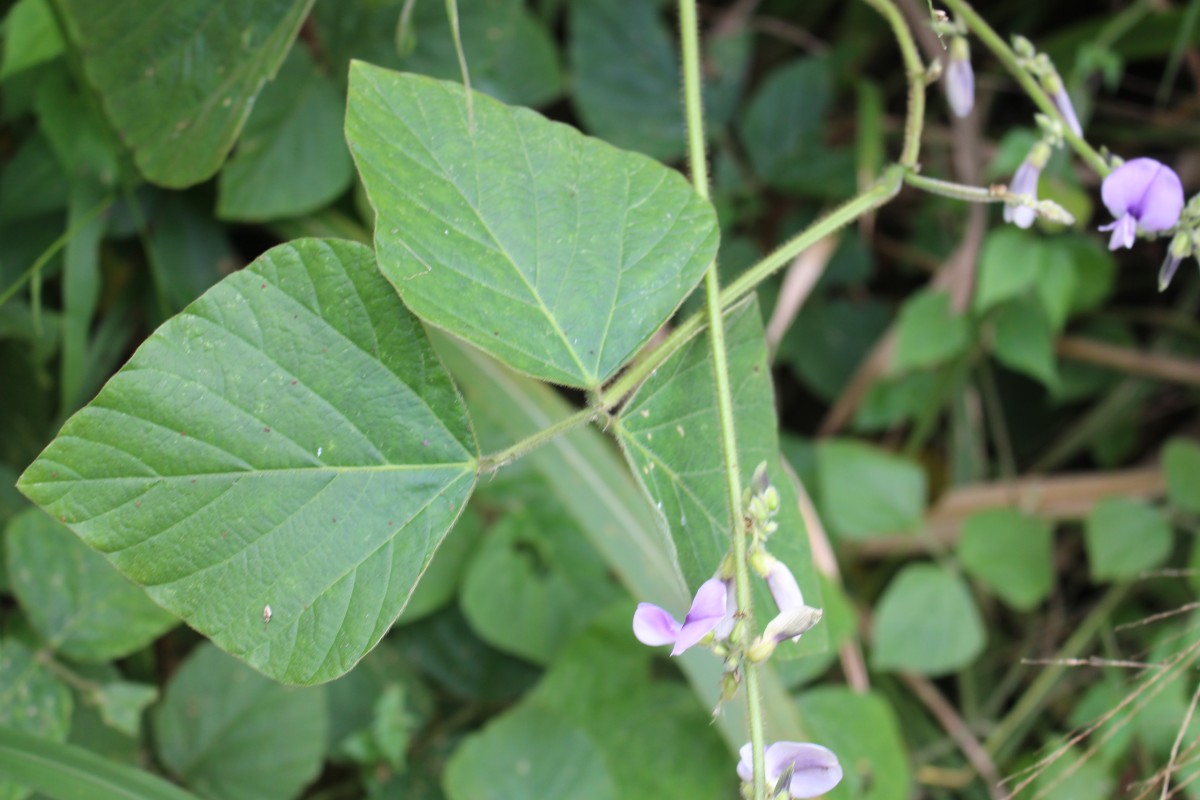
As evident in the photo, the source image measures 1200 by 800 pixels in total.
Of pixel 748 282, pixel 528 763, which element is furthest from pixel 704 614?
pixel 528 763

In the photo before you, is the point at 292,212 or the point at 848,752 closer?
the point at 292,212

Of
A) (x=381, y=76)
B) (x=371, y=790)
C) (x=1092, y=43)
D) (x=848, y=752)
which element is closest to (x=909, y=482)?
(x=848, y=752)

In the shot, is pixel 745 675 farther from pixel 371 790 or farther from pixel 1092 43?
pixel 1092 43

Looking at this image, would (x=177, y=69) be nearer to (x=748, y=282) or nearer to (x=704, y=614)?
(x=748, y=282)

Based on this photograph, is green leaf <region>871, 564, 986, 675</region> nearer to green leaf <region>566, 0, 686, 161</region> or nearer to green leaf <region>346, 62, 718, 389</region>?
green leaf <region>566, 0, 686, 161</region>

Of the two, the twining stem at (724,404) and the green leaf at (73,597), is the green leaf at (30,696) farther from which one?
the twining stem at (724,404)

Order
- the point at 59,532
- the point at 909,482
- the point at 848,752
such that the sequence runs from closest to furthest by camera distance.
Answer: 1. the point at 59,532
2. the point at 848,752
3. the point at 909,482
